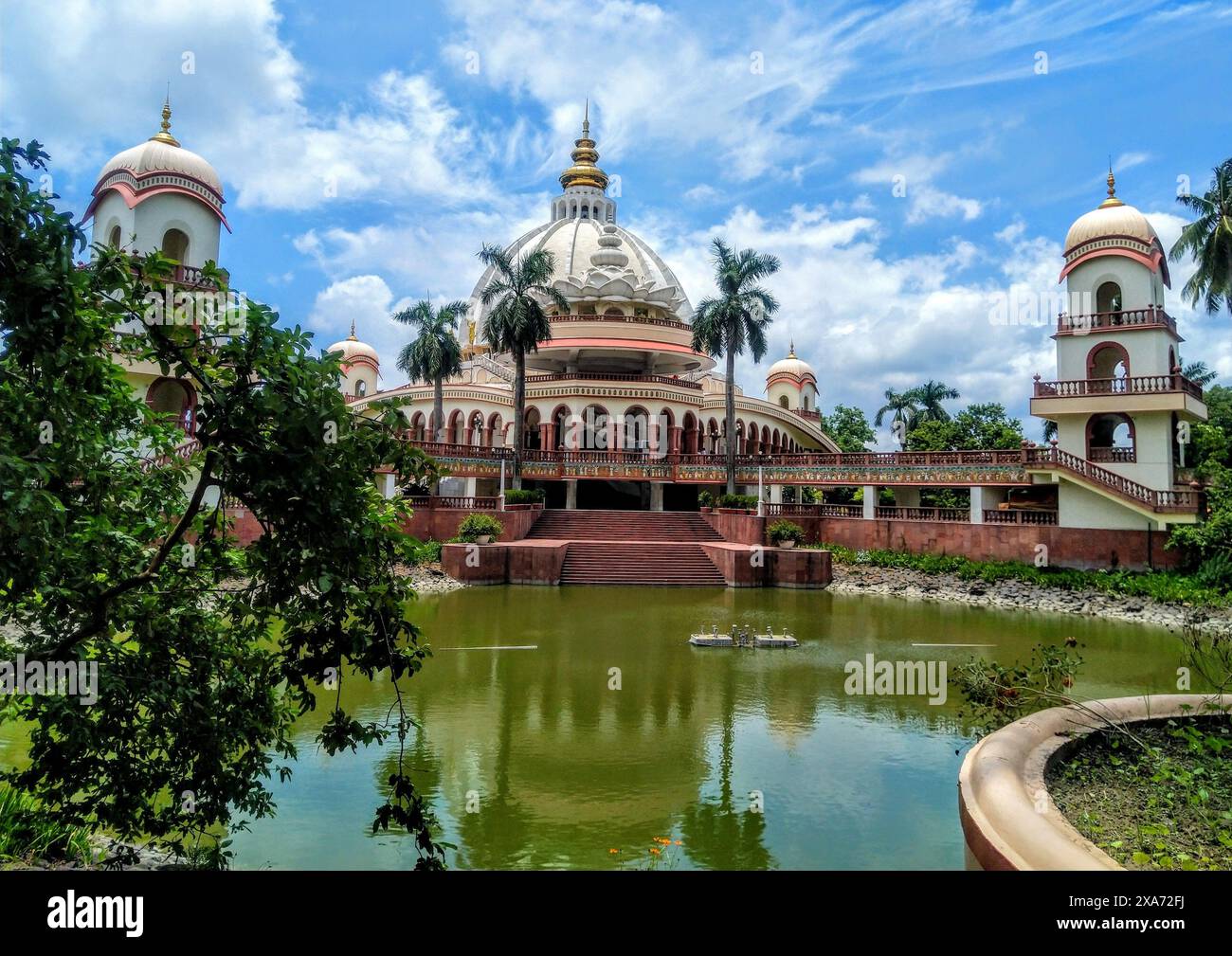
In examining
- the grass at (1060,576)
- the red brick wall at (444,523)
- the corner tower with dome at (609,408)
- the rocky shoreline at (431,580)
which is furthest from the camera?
the corner tower with dome at (609,408)

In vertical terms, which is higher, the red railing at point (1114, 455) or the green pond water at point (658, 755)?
the red railing at point (1114, 455)

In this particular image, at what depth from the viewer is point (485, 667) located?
40.0ft

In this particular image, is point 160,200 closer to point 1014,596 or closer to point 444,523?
point 444,523

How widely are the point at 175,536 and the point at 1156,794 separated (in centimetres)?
619

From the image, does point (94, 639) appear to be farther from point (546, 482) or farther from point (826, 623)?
point (546, 482)

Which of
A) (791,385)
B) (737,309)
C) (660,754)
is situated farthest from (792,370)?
(660,754)

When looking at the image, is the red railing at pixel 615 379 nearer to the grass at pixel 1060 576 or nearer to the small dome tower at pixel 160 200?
the grass at pixel 1060 576

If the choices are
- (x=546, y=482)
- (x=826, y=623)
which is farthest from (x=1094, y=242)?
(x=546, y=482)

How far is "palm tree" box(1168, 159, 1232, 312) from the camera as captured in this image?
72.0ft

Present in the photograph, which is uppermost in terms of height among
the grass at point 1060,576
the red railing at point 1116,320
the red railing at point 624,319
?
the red railing at point 624,319

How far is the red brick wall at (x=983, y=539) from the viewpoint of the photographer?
21359mm

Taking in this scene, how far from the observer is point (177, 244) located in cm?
2420

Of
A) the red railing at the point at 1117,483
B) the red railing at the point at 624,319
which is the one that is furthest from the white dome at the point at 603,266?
the red railing at the point at 1117,483

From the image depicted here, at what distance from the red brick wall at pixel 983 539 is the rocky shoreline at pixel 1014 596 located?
4.92 feet
